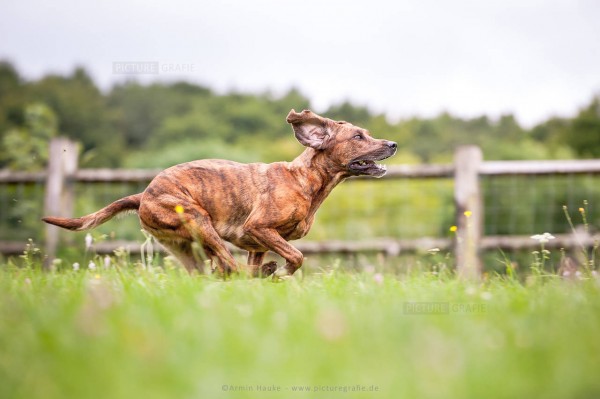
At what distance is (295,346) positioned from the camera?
2406 mm

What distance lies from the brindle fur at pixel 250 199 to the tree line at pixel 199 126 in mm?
5970

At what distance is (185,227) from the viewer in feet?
14.4

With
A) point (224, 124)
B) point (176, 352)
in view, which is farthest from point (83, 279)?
point (224, 124)

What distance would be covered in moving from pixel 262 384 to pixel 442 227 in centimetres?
911

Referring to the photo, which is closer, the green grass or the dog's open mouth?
the green grass

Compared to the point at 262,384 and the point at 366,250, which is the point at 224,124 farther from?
the point at 262,384

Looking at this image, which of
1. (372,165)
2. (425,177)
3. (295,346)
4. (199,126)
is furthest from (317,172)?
(199,126)

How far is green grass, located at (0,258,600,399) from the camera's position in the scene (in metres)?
2.06

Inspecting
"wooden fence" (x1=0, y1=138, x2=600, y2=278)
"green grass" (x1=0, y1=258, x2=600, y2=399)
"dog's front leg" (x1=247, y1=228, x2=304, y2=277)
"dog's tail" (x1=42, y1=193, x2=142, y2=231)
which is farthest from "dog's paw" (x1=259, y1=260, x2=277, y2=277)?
"wooden fence" (x1=0, y1=138, x2=600, y2=278)

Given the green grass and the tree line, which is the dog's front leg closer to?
the green grass

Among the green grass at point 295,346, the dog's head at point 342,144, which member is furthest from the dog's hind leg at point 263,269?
the green grass at point 295,346

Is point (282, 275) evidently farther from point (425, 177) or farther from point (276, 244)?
point (425, 177)

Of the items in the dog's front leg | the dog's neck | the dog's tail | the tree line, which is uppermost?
the tree line

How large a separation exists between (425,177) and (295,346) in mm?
5421
